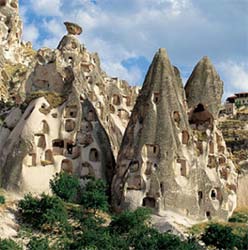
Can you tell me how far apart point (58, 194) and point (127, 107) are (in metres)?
21.9

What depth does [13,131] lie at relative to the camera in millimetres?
47781

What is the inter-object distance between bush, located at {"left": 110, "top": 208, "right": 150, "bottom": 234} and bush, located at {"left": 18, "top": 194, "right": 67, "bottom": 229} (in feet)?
9.85

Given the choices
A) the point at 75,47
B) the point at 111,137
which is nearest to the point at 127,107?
the point at 75,47

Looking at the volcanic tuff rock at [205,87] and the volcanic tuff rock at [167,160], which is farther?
the volcanic tuff rock at [205,87]

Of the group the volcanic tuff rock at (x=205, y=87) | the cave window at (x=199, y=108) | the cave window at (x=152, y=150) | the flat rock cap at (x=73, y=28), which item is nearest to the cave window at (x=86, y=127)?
the cave window at (x=152, y=150)

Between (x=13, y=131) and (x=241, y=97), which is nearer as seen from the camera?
(x=13, y=131)

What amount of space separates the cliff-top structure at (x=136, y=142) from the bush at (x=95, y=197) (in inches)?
43.1

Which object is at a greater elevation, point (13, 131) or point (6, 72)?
point (6, 72)

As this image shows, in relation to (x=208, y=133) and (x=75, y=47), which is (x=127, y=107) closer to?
(x=75, y=47)

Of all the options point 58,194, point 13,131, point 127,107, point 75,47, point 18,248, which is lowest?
point 18,248

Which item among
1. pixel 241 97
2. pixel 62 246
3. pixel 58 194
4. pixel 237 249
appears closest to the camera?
pixel 62 246

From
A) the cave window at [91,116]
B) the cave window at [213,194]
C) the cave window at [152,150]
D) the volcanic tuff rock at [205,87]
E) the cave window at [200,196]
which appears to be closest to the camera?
the cave window at [152,150]

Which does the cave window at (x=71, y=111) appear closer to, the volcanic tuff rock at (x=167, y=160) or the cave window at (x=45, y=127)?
the cave window at (x=45, y=127)

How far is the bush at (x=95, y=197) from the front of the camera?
4206 centimetres
